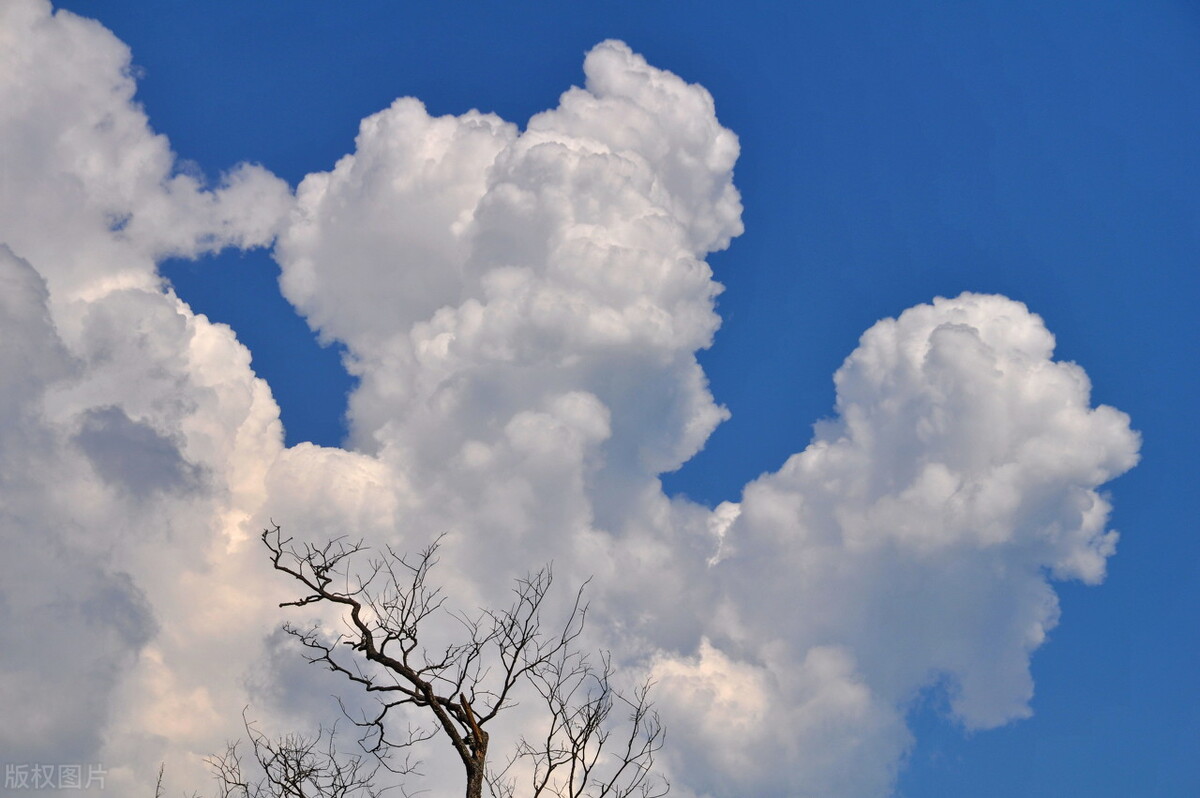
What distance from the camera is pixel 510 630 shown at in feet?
58.5

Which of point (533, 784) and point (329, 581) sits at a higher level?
point (329, 581)

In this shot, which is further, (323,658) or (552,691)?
(552,691)

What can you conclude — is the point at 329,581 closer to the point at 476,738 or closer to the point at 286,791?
the point at 476,738

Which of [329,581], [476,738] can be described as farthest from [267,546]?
[476,738]

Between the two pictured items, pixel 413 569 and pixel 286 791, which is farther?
pixel 286 791

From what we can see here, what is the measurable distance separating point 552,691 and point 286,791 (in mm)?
4802

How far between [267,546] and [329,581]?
3.48 feet

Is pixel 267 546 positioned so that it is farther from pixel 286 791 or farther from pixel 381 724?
pixel 286 791

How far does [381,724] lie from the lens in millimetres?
16594

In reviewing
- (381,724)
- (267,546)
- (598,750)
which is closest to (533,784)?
(598,750)

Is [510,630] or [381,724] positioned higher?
[510,630]

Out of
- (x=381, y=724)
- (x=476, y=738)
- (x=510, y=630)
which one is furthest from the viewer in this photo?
(x=510, y=630)

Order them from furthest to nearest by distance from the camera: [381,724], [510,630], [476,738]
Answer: [510,630]
[381,724]
[476,738]

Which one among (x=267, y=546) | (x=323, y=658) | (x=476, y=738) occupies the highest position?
(x=267, y=546)
